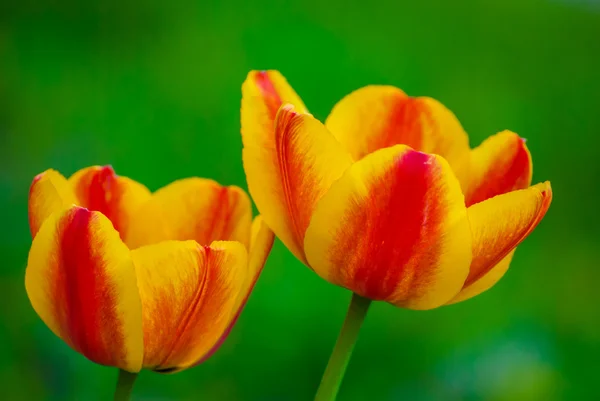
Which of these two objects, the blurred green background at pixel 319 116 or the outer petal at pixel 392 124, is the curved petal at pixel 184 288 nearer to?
the outer petal at pixel 392 124

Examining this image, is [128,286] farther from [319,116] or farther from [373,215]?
[319,116]

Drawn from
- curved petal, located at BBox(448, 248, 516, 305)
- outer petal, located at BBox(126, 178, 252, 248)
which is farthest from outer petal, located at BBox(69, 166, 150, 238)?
curved petal, located at BBox(448, 248, 516, 305)

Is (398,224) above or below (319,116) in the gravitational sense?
above

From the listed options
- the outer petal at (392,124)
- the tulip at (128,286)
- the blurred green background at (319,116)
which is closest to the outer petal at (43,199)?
the tulip at (128,286)

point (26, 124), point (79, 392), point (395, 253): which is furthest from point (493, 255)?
point (26, 124)

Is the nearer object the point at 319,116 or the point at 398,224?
the point at 398,224

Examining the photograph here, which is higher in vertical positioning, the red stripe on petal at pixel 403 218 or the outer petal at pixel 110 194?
the red stripe on petal at pixel 403 218

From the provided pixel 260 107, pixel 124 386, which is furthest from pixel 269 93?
pixel 124 386
